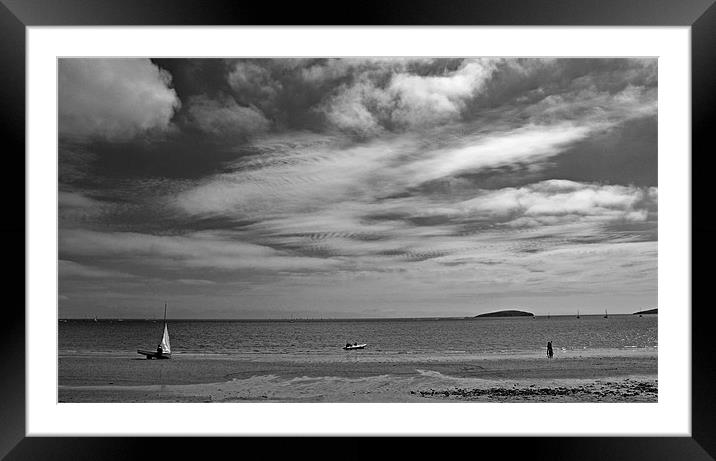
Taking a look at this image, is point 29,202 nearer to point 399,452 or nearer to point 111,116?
point 399,452

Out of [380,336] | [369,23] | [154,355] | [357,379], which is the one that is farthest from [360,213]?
[369,23]

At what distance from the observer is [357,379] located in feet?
37.8

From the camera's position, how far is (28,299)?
272 cm

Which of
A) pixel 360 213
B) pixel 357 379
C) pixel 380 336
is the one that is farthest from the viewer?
pixel 380 336

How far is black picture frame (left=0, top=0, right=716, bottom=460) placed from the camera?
254cm

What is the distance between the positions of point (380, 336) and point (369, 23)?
1660 centimetres

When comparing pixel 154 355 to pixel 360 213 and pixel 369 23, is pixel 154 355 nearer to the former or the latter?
pixel 360 213

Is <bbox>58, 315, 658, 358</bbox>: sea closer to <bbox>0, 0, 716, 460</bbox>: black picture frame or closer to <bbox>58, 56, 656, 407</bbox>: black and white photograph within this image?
<bbox>58, 56, 656, 407</bbox>: black and white photograph

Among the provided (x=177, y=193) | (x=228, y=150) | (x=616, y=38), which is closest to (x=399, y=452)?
(x=616, y=38)

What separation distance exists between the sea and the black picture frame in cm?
1190

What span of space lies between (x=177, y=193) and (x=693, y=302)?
16.1 metres

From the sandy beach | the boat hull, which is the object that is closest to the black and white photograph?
the boat hull

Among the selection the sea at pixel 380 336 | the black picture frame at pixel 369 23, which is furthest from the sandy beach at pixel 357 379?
the black picture frame at pixel 369 23

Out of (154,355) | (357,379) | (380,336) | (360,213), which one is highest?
(360,213)
